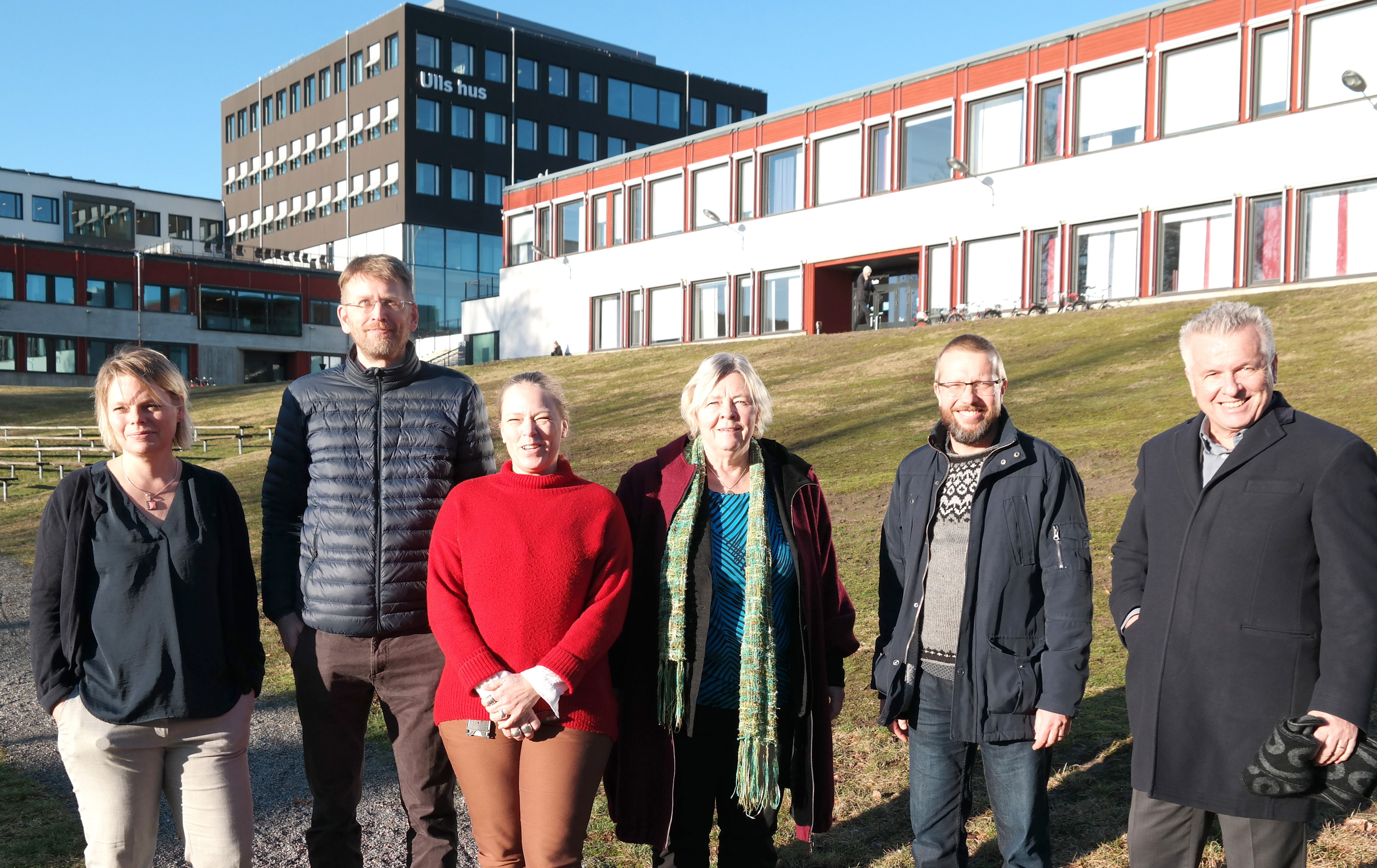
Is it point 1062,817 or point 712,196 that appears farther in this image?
point 712,196

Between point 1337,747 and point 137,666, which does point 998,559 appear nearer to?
point 1337,747

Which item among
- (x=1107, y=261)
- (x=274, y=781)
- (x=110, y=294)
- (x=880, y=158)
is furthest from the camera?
(x=110, y=294)

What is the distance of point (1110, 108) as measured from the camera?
2639 cm

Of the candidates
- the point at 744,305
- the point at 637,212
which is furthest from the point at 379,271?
the point at 637,212

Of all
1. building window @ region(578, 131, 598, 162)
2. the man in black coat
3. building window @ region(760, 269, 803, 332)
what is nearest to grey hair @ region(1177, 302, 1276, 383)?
the man in black coat

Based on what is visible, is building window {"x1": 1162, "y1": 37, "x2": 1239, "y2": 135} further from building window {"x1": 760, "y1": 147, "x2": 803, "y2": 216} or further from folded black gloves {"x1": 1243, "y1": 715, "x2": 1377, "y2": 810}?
folded black gloves {"x1": 1243, "y1": 715, "x2": 1377, "y2": 810}

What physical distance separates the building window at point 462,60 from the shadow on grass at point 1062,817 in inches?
2245

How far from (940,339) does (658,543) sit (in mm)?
21093

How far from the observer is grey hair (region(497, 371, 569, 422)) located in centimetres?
327

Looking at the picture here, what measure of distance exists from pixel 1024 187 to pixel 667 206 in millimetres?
14011

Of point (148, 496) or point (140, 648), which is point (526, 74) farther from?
point (140, 648)

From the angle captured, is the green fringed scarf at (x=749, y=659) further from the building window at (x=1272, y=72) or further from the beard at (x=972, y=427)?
the building window at (x=1272, y=72)

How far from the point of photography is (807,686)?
3.42 metres

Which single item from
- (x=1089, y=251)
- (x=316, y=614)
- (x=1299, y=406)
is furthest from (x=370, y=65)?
(x=316, y=614)
